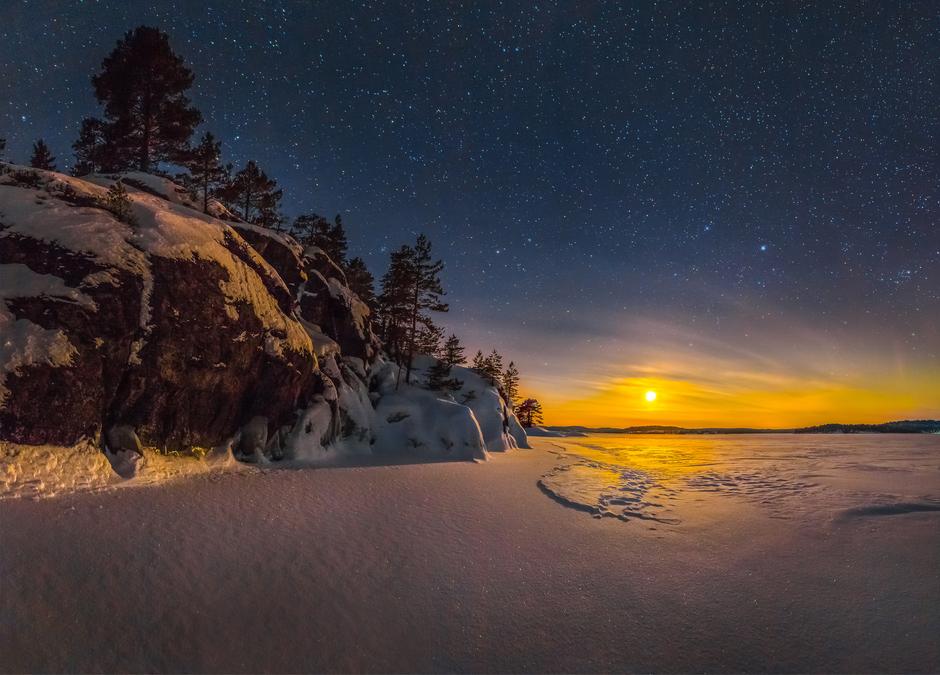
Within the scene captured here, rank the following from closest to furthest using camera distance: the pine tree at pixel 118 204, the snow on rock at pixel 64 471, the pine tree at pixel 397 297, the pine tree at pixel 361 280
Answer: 1. the snow on rock at pixel 64 471
2. the pine tree at pixel 118 204
3. the pine tree at pixel 397 297
4. the pine tree at pixel 361 280

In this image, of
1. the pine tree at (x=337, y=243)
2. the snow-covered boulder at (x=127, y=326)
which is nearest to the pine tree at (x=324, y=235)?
the pine tree at (x=337, y=243)

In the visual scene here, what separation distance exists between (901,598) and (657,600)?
3038mm

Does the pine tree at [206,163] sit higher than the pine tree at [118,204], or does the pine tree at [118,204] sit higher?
the pine tree at [206,163]

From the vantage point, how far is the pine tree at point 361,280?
119 ft

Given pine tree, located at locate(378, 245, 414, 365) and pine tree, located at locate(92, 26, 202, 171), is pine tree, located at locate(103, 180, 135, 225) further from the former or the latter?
pine tree, located at locate(378, 245, 414, 365)

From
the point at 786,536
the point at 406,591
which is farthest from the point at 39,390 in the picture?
the point at 786,536

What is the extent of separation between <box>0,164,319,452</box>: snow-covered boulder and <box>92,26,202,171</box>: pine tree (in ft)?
41.4

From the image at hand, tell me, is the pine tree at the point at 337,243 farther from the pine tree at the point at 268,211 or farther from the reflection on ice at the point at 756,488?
the reflection on ice at the point at 756,488

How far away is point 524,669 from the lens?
13.1 ft

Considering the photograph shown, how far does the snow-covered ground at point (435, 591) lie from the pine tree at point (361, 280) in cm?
2992

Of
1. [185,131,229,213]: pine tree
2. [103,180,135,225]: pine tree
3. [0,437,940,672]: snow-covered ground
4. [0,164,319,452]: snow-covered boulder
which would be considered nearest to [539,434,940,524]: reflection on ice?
[0,437,940,672]: snow-covered ground

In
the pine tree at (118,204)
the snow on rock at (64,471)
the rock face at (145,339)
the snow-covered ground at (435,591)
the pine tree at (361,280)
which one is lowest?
the snow-covered ground at (435,591)

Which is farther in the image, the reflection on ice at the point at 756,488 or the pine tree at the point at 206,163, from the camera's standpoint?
the pine tree at the point at 206,163

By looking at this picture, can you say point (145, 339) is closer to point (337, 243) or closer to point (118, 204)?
point (118, 204)
